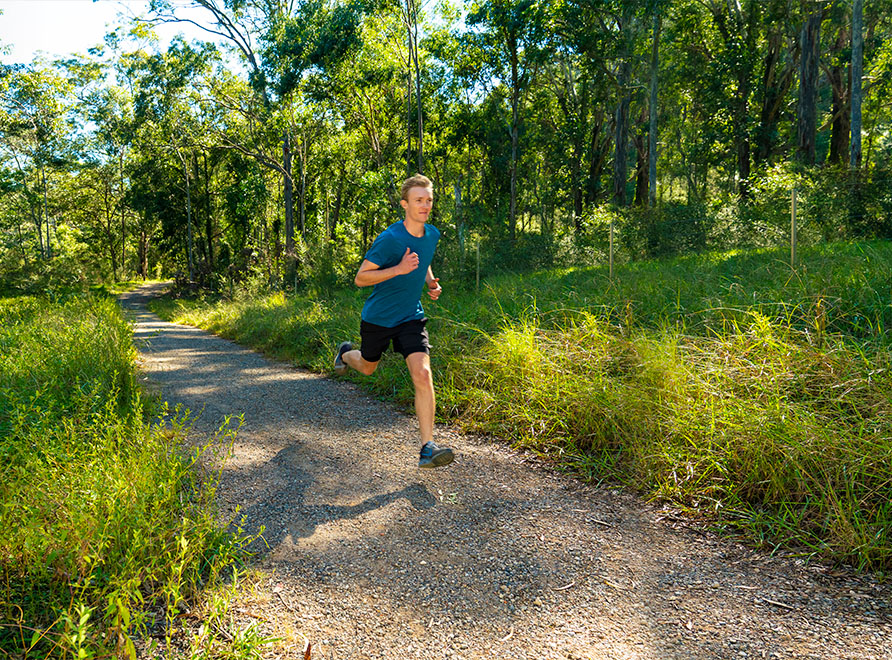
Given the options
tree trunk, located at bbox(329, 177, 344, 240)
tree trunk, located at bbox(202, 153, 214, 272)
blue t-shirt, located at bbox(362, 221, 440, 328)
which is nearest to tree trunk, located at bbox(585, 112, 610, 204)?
tree trunk, located at bbox(329, 177, 344, 240)

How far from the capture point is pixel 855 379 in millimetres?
3760

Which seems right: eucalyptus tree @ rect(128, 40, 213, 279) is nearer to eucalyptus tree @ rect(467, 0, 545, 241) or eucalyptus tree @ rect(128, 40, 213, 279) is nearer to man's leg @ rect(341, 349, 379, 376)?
eucalyptus tree @ rect(467, 0, 545, 241)

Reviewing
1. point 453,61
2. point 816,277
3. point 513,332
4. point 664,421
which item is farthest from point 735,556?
point 453,61

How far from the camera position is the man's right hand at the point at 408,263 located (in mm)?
3917

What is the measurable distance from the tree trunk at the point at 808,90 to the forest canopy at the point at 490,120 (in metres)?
0.07

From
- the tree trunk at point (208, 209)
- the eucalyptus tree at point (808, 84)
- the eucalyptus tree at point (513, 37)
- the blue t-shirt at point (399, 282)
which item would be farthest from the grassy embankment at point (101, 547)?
the tree trunk at point (208, 209)

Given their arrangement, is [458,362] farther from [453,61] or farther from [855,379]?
[453,61]

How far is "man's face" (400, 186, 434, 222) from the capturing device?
413 centimetres

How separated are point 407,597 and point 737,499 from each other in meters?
2.14

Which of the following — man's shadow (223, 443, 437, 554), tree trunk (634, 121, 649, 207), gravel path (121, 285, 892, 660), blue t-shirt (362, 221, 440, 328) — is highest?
tree trunk (634, 121, 649, 207)

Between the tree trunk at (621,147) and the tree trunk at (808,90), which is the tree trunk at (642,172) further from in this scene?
the tree trunk at (808,90)

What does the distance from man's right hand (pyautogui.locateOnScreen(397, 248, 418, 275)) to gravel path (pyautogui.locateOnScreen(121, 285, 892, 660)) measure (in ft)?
4.78

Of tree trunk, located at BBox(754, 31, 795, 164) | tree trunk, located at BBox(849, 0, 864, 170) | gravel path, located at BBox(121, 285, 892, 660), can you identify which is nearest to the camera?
gravel path, located at BBox(121, 285, 892, 660)

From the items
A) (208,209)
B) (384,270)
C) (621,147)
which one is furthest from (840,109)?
(208,209)
